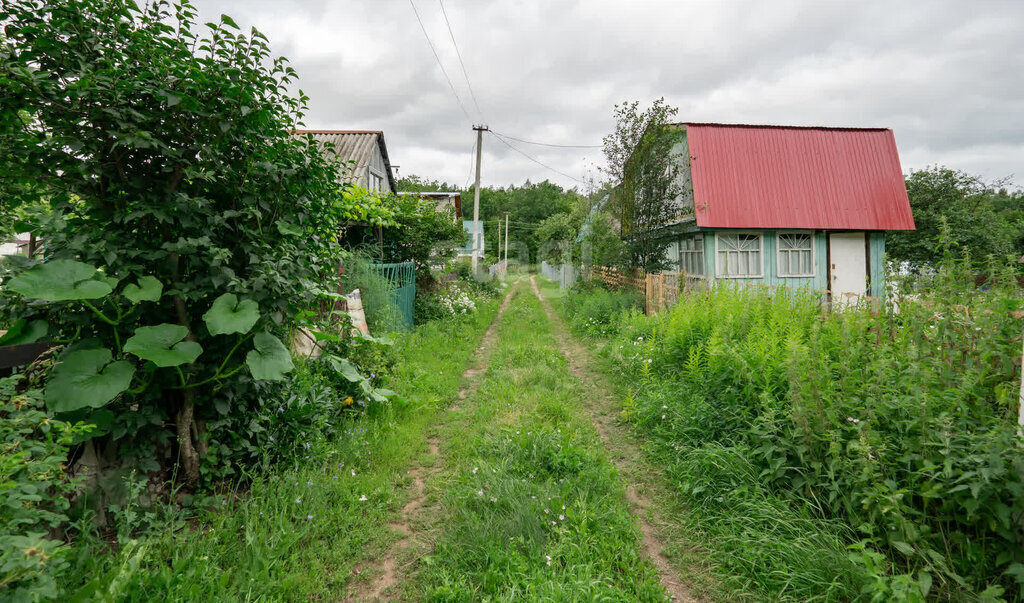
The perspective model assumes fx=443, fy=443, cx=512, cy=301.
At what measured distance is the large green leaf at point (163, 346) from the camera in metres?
2.53

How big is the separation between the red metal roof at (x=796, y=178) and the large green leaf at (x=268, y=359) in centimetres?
1378

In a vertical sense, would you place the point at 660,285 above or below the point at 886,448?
above

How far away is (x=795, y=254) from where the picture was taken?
50.7 feet

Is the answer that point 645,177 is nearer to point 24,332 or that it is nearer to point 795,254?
point 795,254

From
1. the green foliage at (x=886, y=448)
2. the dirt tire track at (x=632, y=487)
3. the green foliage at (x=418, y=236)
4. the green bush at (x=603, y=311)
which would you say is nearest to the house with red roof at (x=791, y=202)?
the green bush at (x=603, y=311)

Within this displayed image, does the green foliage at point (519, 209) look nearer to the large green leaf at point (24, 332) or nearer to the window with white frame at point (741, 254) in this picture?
the window with white frame at point (741, 254)

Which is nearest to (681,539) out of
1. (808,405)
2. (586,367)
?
(808,405)

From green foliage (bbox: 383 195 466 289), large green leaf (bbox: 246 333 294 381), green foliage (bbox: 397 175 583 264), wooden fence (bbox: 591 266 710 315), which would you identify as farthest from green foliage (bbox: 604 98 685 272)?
green foliage (bbox: 397 175 583 264)

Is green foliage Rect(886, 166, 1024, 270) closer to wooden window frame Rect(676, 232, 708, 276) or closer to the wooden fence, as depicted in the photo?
wooden window frame Rect(676, 232, 708, 276)

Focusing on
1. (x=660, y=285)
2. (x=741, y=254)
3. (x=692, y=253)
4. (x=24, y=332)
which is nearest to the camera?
(x=24, y=332)

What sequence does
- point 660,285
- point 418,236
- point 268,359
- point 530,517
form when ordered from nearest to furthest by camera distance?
point 268,359 < point 530,517 < point 660,285 < point 418,236

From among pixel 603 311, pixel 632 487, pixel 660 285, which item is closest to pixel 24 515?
pixel 632 487

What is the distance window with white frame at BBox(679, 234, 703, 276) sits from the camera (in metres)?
15.5

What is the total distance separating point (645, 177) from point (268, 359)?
454 inches
